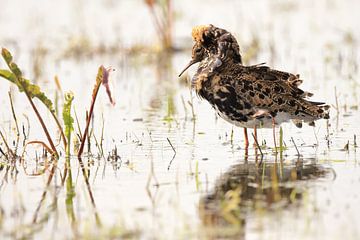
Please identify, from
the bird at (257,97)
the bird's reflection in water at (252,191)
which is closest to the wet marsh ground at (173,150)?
the bird's reflection in water at (252,191)

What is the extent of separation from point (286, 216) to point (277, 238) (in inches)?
18.4

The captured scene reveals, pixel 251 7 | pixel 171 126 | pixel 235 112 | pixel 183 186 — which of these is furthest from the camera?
pixel 251 7

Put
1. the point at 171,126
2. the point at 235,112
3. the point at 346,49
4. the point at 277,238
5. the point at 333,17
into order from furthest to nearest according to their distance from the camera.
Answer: the point at 333,17
the point at 346,49
the point at 171,126
the point at 235,112
the point at 277,238

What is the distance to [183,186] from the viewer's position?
24.1 ft

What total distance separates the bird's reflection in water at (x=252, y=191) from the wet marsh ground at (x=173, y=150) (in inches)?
0.6

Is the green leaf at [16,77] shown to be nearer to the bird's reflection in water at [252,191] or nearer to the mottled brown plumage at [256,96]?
the mottled brown plumage at [256,96]

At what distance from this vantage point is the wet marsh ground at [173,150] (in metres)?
6.39

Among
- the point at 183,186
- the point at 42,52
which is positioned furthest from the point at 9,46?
the point at 183,186

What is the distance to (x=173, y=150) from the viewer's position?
8727 mm

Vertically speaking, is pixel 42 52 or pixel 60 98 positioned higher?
pixel 42 52

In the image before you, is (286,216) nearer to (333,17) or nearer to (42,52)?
(42,52)

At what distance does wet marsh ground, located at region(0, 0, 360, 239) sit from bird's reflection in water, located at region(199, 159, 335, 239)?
0.05 ft

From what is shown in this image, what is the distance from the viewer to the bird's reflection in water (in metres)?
6.34

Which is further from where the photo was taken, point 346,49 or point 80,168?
point 346,49
